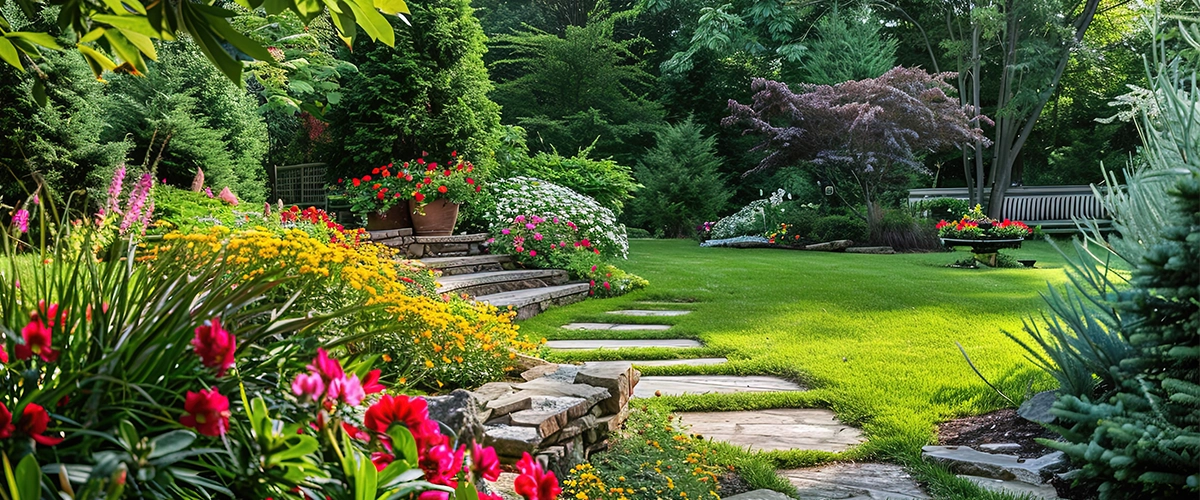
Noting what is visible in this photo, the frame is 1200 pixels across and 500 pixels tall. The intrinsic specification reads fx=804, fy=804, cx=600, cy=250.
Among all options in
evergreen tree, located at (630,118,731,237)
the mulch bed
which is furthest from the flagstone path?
evergreen tree, located at (630,118,731,237)

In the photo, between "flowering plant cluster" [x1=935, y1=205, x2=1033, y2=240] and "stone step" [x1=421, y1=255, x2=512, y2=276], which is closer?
"stone step" [x1=421, y1=255, x2=512, y2=276]

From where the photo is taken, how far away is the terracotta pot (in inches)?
301

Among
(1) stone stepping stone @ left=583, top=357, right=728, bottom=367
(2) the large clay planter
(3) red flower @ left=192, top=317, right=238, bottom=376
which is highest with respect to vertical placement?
(2) the large clay planter

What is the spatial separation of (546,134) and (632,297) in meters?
11.0

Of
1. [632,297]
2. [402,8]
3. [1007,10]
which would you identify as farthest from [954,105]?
[402,8]

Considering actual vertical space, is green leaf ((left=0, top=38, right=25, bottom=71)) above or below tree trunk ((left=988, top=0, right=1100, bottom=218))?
below

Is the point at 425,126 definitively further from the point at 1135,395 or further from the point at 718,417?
the point at 1135,395

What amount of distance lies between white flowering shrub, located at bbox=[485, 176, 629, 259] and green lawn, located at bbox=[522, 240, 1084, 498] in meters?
0.64

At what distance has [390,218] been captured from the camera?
7.67 m

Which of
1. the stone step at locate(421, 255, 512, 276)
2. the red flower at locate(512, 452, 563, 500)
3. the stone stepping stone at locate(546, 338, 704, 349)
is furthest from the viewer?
the stone step at locate(421, 255, 512, 276)

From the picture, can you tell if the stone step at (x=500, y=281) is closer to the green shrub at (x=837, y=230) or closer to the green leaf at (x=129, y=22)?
the green leaf at (x=129, y=22)

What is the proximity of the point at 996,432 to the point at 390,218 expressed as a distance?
583 centimetres

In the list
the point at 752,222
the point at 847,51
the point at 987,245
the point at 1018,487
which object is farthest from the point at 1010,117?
the point at 1018,487

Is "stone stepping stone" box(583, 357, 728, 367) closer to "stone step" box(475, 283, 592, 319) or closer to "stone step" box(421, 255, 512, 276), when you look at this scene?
"stone step" box(475, 283, 592, 319)
